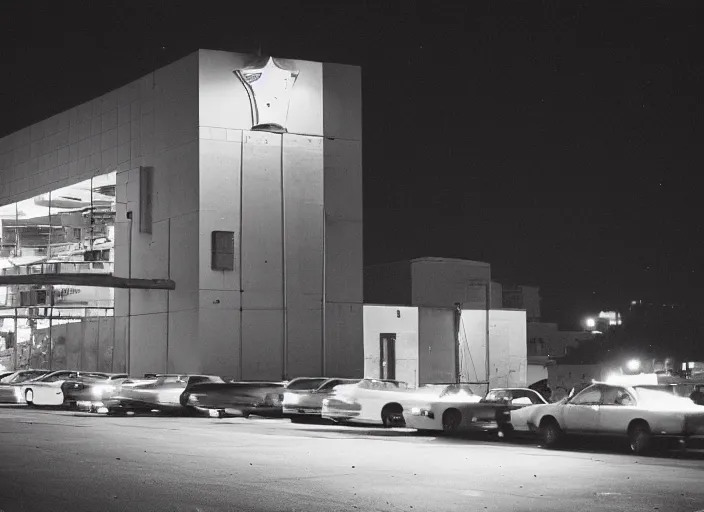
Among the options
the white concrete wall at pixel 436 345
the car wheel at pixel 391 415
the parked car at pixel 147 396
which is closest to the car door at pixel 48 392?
the parked car at pixel 147 396

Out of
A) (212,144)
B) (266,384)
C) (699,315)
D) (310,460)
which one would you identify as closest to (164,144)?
(212,144)

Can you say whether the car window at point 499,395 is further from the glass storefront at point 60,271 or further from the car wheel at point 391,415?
the glass storefront at point 60,271

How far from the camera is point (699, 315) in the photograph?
88.6m

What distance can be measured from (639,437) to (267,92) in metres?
27.3

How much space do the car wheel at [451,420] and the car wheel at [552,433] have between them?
2618 millimetres

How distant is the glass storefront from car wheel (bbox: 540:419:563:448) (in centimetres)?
3027

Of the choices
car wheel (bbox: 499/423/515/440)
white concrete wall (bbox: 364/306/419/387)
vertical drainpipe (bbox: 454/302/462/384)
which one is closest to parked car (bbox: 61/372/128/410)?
car wheel (bbox: 499/423/515/440)

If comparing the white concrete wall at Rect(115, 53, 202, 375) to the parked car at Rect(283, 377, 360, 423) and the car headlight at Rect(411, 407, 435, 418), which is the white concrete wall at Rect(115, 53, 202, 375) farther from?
the car headlight at Rect(411, 407, 435, 418)

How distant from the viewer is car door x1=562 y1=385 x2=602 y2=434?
18406 millimetres

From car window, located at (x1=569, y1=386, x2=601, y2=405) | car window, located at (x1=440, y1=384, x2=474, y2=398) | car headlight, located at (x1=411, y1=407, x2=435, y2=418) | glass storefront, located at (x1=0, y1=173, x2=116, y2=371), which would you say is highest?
glass storefront, located at (x1=0, y1=173, x2=116, y2=371)

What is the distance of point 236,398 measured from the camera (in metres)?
27.4

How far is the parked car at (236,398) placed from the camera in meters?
27.4

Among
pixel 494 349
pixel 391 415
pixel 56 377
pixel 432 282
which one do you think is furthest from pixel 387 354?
pixel 391 415

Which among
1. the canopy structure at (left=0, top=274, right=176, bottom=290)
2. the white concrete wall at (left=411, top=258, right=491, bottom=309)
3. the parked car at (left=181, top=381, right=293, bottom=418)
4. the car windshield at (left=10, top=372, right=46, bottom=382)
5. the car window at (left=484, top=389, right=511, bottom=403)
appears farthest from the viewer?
the white concrete wall at (left=411, top=258, right=491, bottom=309)
